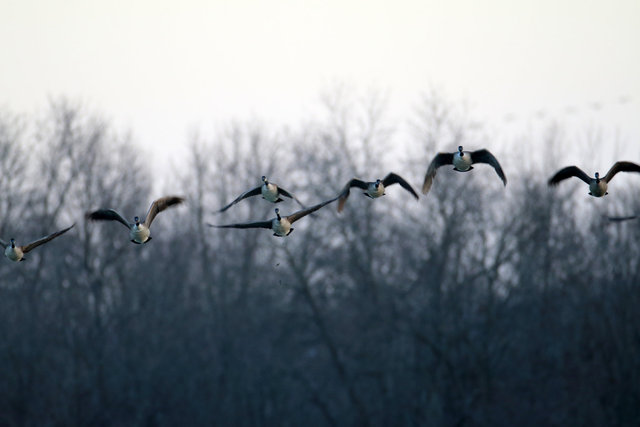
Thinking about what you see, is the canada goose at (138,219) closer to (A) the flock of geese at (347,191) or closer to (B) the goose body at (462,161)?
(A) the flock of geese at (347,191)

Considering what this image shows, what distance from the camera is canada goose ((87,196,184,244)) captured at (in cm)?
1574

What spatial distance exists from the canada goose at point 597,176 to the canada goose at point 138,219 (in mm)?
6328

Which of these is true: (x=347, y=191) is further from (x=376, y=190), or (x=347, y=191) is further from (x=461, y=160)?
(x=461, y=160)

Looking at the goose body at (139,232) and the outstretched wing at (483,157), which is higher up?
the outstretched wing at (483,157)

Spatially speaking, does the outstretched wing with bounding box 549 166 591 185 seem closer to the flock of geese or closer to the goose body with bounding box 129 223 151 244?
the flock of geese

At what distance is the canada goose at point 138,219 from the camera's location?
15.7 meters

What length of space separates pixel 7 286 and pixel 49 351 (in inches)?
142

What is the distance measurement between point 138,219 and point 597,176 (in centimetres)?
746

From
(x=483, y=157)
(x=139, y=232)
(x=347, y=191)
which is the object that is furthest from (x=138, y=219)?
(x=483, y=157)

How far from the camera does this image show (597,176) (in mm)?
16219

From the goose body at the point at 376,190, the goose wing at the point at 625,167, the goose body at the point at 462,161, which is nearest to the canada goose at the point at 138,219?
the goose body at the point at 376,190

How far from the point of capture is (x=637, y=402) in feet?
110

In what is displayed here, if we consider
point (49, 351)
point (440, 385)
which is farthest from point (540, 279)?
point (49, 351)

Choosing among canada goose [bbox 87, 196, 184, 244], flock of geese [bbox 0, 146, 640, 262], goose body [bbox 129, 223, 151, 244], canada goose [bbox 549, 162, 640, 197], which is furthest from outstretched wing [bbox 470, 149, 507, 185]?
goose body [bbox 129, 223, 151, 244]
